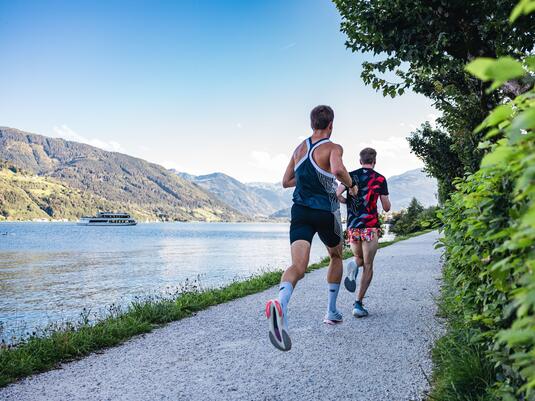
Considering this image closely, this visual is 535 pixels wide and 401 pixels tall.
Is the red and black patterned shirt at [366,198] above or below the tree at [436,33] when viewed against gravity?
below

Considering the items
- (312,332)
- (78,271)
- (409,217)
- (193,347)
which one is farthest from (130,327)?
(409,217)

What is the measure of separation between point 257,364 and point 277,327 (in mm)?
925

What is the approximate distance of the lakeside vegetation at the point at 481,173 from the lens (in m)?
1.26

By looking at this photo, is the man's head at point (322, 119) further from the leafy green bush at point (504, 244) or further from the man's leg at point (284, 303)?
the leafy green bush at point (504, 244)

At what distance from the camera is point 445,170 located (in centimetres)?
1752

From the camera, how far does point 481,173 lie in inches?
113

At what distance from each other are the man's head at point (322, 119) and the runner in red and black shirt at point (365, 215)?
5.45ft

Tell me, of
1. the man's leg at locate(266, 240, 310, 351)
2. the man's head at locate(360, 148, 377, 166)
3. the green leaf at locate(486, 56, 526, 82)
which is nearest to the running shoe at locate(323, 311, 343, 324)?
the man's leg at locate(266, 240, 310, 351)

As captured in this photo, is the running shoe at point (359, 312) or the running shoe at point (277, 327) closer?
the running shoe at point (277, 327)

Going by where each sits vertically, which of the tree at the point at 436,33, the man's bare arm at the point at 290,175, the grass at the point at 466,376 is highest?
the tree at the point at 436,33

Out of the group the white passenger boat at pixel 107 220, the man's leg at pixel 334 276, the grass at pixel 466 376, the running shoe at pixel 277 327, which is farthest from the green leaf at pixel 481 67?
the white passenger boat at pixel 107 220

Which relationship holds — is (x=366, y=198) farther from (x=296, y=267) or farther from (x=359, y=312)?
(x=296, y=267)

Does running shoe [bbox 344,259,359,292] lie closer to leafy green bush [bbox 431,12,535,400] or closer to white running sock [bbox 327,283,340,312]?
white running sock [bbox 327,283,340,312]

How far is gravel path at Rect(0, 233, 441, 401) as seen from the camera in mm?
3963
